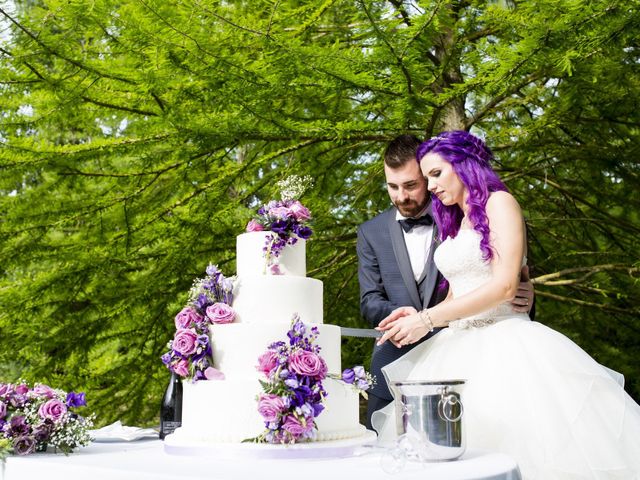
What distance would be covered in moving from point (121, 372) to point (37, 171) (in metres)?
1.83

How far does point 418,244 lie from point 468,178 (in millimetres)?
667

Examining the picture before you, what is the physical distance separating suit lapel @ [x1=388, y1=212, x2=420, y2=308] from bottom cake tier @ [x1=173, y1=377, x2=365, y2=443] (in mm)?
1040

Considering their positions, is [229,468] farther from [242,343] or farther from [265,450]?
[242,343]

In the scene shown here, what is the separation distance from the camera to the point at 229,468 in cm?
225

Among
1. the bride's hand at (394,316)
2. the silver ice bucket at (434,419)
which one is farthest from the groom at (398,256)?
the silver ice bucket at (434,419)

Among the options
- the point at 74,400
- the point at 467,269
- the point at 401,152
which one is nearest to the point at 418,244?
the point at 401,152

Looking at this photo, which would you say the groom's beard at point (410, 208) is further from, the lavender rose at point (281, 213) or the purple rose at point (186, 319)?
the purple rose at point (186, 319)

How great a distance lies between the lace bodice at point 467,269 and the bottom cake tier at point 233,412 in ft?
2.74

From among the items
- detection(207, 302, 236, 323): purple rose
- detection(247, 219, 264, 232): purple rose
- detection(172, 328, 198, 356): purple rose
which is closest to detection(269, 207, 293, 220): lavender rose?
detection(247, 219, 264, 232): purple rose

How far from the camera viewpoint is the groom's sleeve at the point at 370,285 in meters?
3.80

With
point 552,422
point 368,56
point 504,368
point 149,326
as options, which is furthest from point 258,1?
point 552,422

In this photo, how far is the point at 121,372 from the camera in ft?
18.1

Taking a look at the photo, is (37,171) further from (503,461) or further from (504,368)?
(503,461)

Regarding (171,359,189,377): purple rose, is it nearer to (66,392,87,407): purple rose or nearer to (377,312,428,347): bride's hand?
(66,392,87,407): purple rose
